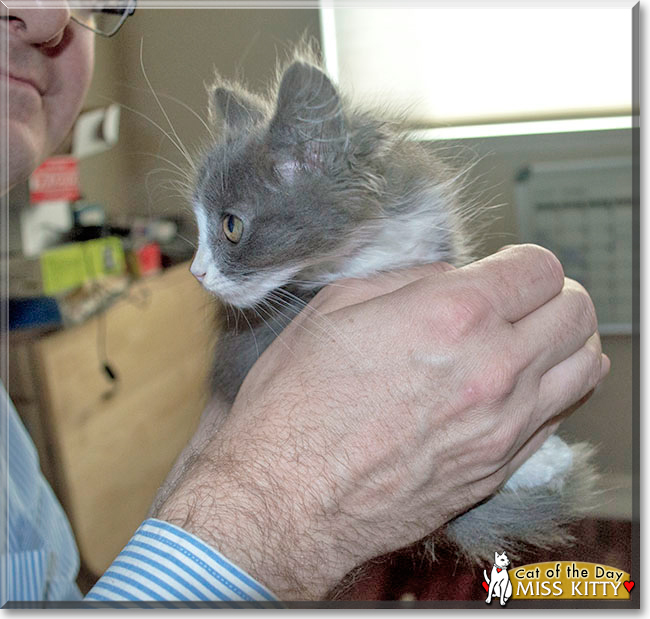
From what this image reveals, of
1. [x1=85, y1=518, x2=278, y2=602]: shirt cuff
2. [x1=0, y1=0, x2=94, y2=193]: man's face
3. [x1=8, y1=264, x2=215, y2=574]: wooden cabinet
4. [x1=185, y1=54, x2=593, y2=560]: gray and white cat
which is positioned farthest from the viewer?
[x1=8, y1=264, x2=215, y2=574]: wooden cabinet

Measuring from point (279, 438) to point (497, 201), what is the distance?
1.59 feet

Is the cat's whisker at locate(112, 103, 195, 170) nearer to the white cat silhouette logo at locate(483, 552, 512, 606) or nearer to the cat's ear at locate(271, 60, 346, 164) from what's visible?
the cat's ear at locate(271, 60, 346, 164)

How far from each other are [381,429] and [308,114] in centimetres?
34

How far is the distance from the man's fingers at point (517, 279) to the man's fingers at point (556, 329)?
12mm

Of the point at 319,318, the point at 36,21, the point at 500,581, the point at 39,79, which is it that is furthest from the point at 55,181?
the point at 500,581

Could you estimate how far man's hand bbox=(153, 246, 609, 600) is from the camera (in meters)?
0.60

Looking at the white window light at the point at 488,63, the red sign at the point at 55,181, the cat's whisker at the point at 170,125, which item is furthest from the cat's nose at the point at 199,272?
the red sign at the point at 55,181

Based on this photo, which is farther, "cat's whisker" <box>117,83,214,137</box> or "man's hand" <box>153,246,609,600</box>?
"cat's whisker" <box>117,83,214,137</box>

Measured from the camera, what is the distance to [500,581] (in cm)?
68

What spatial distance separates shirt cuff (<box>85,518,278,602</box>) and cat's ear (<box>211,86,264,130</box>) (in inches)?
18.9

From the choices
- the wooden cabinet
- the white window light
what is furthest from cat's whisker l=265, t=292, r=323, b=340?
the wooden cabinet

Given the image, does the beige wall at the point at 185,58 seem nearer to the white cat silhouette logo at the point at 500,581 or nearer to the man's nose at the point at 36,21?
the man's nose at the point at 36,21

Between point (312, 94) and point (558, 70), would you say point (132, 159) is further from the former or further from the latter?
point (558, 70)

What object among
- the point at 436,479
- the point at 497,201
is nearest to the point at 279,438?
the point at 436,479
